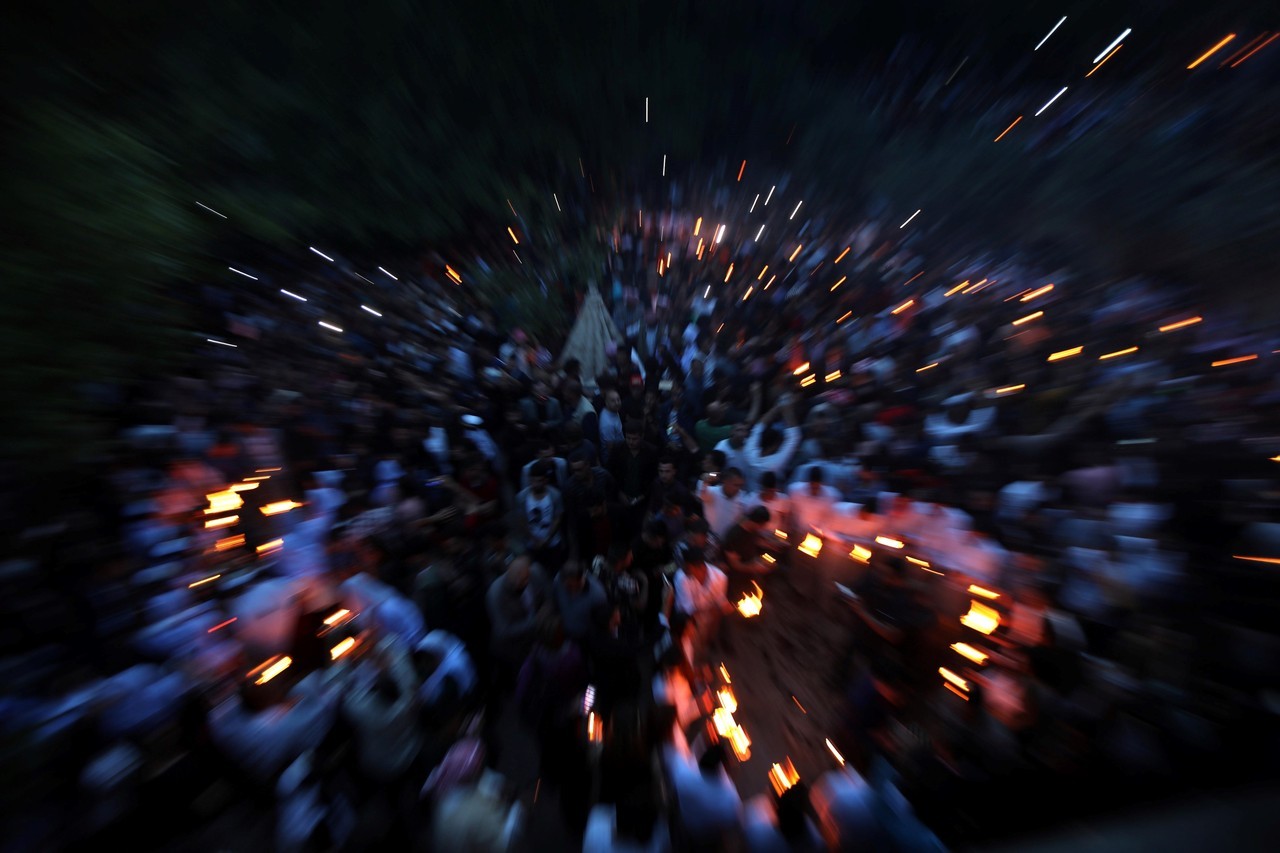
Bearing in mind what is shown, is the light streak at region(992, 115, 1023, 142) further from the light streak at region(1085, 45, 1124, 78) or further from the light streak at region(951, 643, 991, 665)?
the light streak at region(951, 643, 991, 665)

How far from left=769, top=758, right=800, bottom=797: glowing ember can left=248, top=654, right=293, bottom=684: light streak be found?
3.11 m

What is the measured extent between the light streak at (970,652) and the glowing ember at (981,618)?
15cm

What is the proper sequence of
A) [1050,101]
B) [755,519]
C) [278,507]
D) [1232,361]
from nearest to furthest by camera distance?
[755,519] → [278,507] → [1232,361] → [1050,101]

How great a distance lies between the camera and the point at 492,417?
6.73m

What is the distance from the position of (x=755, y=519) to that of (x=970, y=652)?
5.78ft

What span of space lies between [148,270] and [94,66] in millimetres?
1390

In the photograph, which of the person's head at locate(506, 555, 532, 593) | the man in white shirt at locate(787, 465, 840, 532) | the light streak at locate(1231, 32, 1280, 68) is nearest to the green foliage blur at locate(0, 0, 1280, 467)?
the light streak at locate(1231, 32, 1280, 68)

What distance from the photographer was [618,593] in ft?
13.3

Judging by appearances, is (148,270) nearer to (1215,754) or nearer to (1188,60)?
(1215,754)

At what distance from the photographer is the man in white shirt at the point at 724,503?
5.17m

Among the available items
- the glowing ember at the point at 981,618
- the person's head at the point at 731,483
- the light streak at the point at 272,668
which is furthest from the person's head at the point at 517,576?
the glowing ember at the point at 981,618

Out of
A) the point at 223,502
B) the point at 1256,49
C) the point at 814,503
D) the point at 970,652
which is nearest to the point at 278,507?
the point at 223,502

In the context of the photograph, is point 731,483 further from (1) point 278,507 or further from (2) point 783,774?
(1) point 278,507

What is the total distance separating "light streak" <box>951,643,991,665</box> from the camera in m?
3.80
